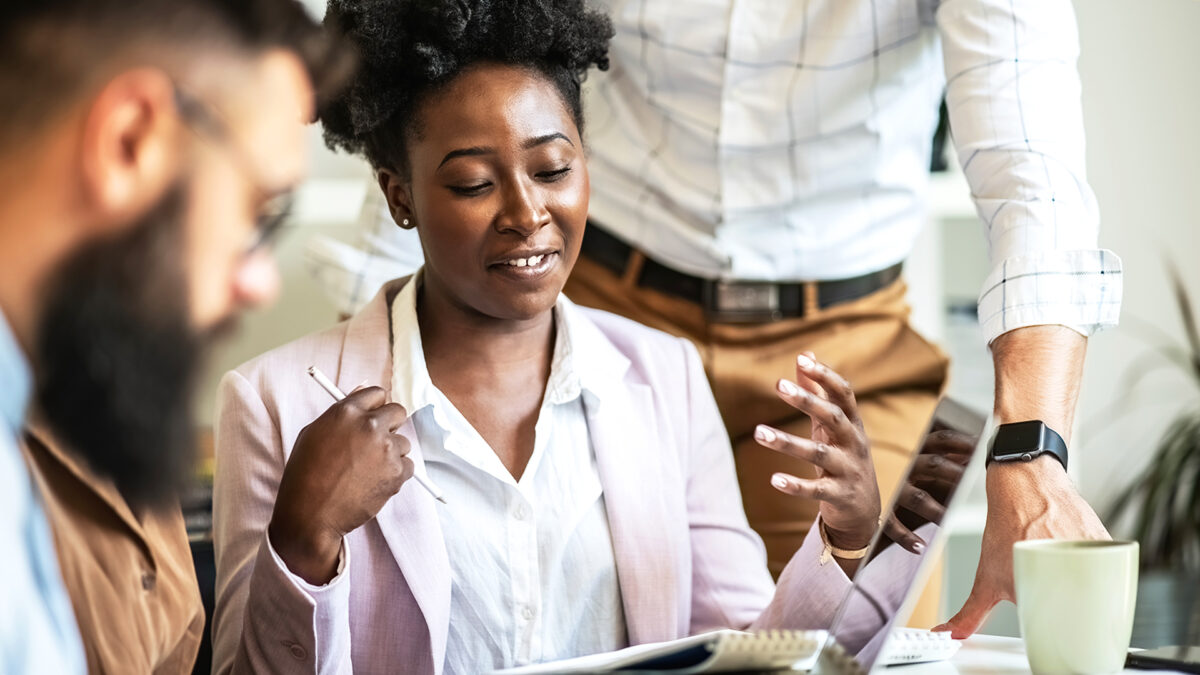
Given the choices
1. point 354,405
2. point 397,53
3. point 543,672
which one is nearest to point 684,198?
point 397,53

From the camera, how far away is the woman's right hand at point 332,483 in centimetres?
76

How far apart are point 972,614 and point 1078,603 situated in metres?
0.12

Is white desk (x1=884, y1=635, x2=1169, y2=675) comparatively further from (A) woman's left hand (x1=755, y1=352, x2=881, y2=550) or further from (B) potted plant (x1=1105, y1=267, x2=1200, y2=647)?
(B) potted plant (x1=1105, y1=267, x2=1200, y2=647)

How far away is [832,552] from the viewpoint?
0.88m

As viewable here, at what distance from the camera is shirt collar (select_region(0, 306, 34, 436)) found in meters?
0.46

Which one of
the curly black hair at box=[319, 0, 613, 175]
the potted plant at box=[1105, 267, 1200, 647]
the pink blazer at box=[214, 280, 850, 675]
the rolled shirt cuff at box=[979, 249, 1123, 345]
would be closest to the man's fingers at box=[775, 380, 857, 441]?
the pink blazer at box=[214, 280, 850, 675]

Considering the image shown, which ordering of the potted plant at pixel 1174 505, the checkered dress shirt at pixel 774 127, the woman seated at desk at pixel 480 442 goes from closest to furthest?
the woman seated at desk at pixel 480 442 < the checkered dress shirt at pixel 774 127 < the potted plant at pixel 1174 505

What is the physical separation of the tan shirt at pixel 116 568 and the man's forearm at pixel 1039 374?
2.02 ft

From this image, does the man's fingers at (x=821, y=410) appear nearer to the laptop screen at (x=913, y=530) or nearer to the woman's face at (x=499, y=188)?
the laptop screen at (x=913, y=530)

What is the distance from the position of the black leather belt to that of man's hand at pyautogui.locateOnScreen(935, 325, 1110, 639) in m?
0.39

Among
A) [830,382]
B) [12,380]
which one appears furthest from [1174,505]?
[12,380]

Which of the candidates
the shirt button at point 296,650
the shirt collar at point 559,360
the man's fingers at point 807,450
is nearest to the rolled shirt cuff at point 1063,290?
the man's fingers at point 807,450

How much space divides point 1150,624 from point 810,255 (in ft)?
3.44

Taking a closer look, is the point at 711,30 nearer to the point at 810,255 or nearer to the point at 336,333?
the point at 810,255
